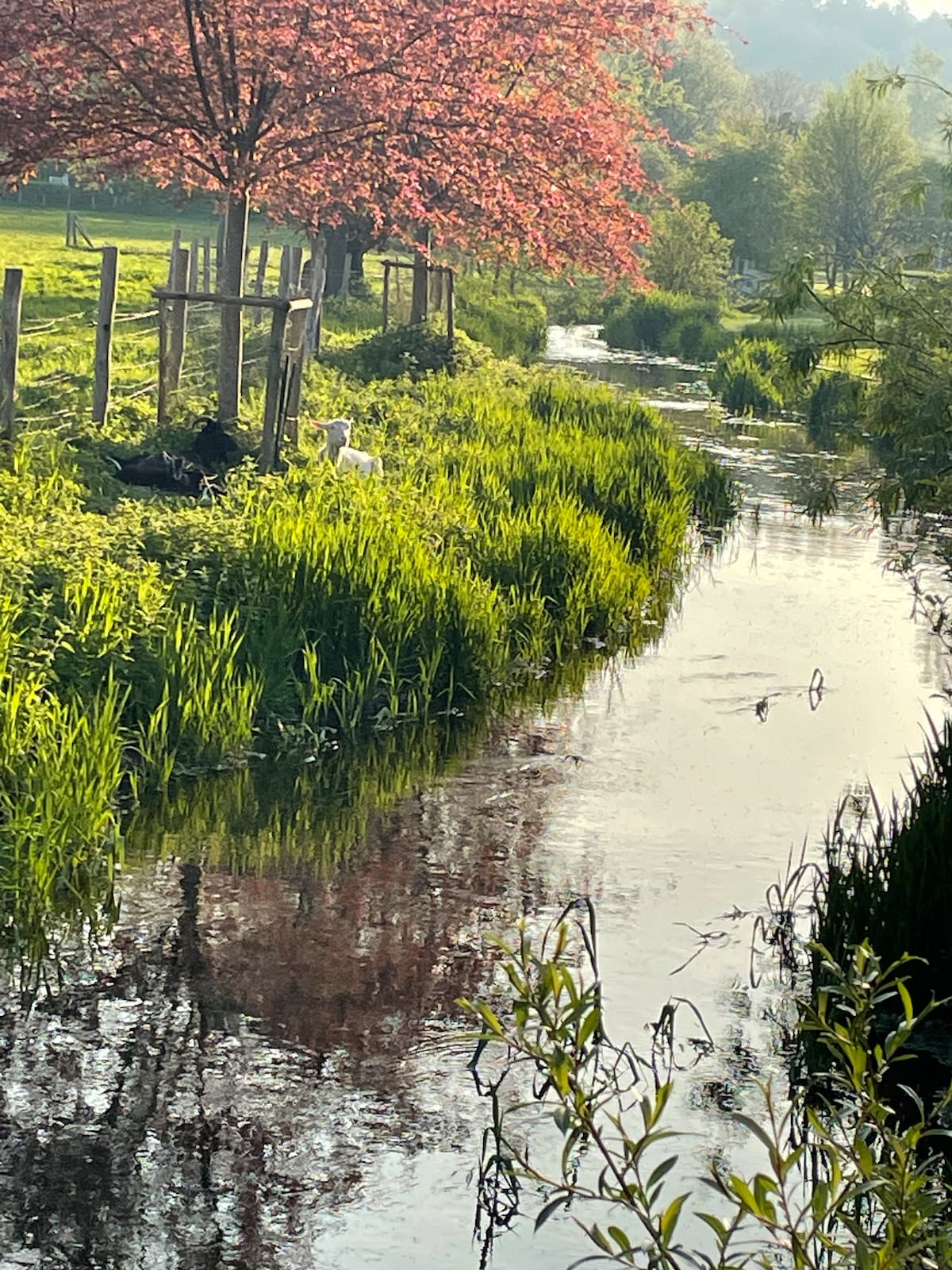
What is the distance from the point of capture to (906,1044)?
23.2 feet

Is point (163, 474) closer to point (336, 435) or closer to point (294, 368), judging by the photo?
point (336, 435)

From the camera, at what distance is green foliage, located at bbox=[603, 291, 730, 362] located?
46.9 metres

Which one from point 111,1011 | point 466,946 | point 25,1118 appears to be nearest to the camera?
point 25,1118

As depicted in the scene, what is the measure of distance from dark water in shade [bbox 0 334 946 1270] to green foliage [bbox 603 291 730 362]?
3437 centimetres

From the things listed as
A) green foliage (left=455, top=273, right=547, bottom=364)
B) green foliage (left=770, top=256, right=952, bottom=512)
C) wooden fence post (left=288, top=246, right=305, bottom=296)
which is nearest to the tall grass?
green foliage (left=770, top=256, right=952, bottom=512)

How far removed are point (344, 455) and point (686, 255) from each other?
44138mm

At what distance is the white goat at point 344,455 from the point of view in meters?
15.7

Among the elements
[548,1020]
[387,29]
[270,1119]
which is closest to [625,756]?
[270,1119]

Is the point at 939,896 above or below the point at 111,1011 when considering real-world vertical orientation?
above

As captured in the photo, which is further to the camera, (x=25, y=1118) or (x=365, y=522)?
(x=365, y=522)

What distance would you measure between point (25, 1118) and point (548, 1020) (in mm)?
2888

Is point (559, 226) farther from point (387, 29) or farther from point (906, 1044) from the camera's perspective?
point (906, 1044)

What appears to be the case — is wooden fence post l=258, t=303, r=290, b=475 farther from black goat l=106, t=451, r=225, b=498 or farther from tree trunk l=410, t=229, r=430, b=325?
tree trunk l=410, t=229, r=430, b=325

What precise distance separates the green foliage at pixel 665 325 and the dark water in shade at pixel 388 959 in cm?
3437
